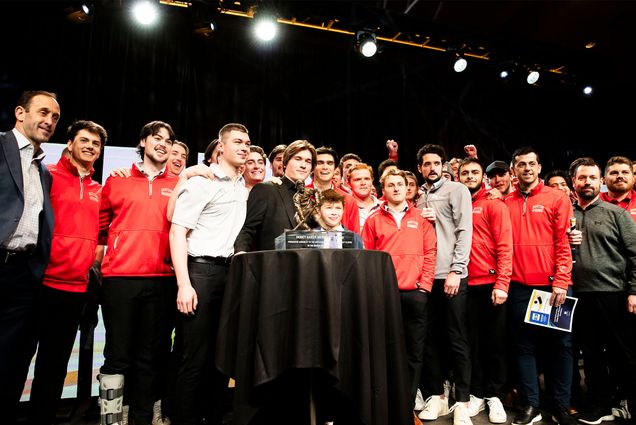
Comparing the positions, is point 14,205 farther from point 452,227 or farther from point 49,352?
point 452,227

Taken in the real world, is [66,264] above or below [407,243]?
below

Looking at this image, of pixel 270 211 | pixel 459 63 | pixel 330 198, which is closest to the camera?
pixel 330 198

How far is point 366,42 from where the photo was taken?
5934 millimetres

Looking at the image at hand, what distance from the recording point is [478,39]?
6477mm

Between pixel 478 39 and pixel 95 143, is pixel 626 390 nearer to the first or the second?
pixel 95 143

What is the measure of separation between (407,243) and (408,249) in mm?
45

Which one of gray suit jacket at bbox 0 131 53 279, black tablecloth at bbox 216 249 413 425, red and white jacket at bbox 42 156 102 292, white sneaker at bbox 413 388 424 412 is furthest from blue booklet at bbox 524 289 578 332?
gray suit jacket at bbox 0 131 53 279

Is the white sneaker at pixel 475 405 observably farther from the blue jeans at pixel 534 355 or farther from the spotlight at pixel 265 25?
the spotlight at pixel 265 25

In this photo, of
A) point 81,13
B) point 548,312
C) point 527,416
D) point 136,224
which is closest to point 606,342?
point 548,312

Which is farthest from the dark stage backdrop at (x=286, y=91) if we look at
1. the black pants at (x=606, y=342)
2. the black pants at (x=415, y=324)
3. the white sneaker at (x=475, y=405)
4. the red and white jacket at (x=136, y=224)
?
the white sneaker at (x=475, y=405)

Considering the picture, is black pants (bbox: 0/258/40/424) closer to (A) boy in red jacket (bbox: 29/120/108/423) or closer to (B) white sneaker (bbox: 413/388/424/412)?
(A) boy in red jacket (bbox: 29/120/108/423)

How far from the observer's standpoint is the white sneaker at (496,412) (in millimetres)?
3092

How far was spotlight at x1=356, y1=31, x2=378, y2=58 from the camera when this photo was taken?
19.5 feet

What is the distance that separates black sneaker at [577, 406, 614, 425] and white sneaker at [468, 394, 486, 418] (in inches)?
27.0
